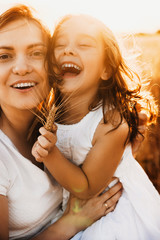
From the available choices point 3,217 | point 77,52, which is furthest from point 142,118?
point 3,217

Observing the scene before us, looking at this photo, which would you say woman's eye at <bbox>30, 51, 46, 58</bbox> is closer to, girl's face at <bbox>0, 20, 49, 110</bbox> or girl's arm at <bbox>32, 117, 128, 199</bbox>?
girl's face at <bbox>0, 20, 49, 110</bbox>

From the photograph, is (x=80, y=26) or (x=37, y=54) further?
(x=80, y=26)

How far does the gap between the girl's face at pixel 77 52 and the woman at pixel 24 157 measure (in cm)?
16

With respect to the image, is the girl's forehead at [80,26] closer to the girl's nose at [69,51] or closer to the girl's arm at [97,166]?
the girl's nose at [69,51]

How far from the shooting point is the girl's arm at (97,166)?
7.89 feet

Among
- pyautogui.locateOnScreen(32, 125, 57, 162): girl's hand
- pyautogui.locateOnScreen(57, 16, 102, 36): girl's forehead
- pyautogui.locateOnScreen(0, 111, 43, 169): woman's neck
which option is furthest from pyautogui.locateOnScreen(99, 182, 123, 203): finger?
pyautogui.locateOnScreen(57, 16, 102, 36): girl's forehead

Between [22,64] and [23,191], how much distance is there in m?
1.02

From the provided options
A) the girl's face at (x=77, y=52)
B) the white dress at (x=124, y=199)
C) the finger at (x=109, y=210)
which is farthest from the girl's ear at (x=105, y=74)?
the finger at (x=109, y=210)

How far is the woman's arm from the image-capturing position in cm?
256

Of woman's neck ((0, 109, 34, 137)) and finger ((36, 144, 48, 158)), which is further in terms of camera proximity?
woman's neck ((0, 109, 34, 137))

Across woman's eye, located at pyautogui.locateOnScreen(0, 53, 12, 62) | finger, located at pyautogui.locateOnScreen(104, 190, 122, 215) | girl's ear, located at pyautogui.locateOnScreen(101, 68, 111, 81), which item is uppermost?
woman's eye, located at pyautogui.locateOnScreen(0, 53, 12, 62)

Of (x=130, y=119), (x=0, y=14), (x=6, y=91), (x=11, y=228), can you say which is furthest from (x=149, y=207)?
(x=0, y=14)

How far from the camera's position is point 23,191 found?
7.72 ft

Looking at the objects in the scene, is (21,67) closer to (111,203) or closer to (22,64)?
(22,64)
